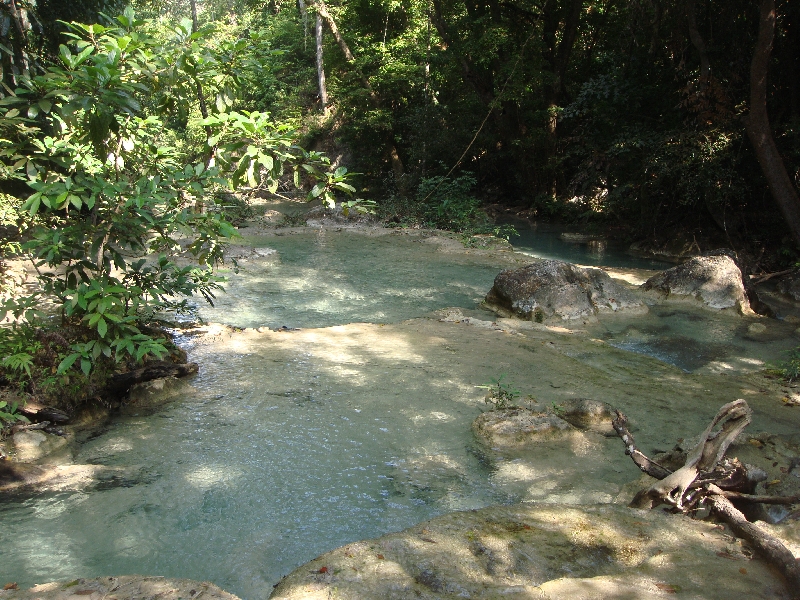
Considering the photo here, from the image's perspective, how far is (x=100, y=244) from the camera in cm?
471

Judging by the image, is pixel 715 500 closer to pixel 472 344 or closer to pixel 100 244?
pixel 472 344

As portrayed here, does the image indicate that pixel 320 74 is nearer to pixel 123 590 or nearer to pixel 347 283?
pixel 347 283

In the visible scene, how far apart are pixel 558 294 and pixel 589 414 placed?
11.8 feet

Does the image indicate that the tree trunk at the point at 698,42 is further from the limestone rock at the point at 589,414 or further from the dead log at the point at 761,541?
the dead log at the point at 761,541

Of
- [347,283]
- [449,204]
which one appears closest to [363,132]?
[449,204]

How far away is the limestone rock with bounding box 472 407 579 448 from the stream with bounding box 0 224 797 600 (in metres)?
0.15

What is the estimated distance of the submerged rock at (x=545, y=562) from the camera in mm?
2432

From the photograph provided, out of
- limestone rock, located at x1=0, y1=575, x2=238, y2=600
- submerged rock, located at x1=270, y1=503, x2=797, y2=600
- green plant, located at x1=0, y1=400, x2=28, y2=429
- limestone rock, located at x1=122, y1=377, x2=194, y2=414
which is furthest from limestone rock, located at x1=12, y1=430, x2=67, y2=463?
submerged rock, located at x1=270, y1=503, x2=797, y2=600

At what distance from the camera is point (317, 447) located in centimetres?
445

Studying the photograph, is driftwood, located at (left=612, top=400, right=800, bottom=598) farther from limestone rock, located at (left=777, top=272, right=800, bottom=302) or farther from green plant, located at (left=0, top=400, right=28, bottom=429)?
limestone rock, located at (left=777, top=272, right=800, bottom=302)

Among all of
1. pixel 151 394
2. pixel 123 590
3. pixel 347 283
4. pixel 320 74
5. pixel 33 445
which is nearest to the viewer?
pixel 123 590

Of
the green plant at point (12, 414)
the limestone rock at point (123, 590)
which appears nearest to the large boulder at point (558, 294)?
the green plant at point (12, 414)

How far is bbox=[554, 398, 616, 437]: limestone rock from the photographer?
15.7 feet

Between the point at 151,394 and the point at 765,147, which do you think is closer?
the point at 151,394
